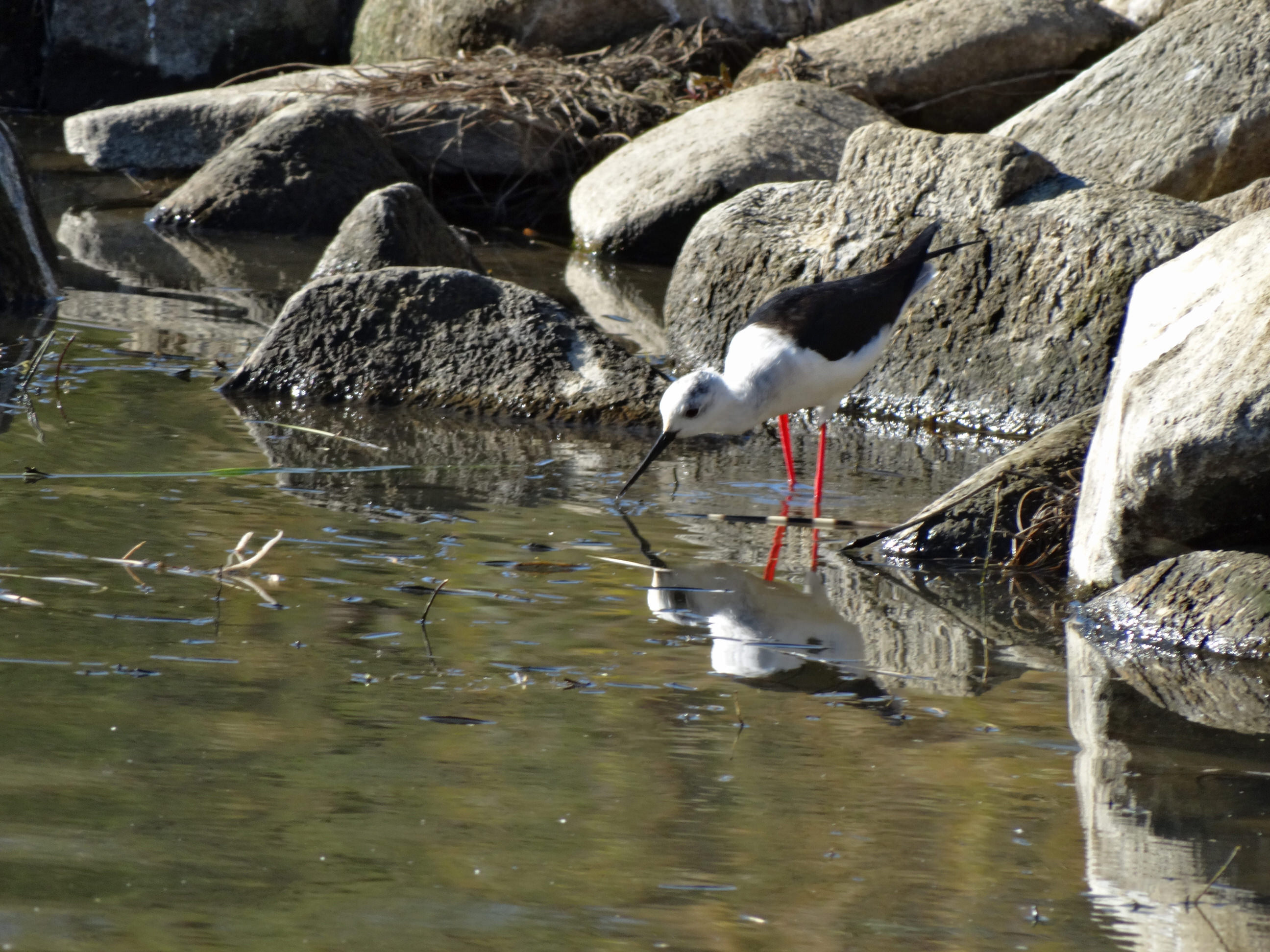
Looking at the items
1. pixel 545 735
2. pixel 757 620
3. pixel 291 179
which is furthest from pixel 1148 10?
pixel 545 735

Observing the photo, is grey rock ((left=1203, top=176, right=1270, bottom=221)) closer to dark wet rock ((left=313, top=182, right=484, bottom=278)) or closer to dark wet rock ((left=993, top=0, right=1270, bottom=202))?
dark wet rock ((left=993, top=0, right=1270, bottom=202))

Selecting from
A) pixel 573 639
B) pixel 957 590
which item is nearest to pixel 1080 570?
pixel 957 590

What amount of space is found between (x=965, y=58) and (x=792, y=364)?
24.6 ft

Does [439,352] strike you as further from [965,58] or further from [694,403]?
[965,58]

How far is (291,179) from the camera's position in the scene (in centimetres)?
1092

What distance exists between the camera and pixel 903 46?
12.3 metres

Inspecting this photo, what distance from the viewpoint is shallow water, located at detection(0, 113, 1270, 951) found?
250 cm

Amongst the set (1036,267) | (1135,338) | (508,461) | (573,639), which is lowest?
(573,639)

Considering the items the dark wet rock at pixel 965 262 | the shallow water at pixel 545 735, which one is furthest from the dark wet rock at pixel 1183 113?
the shallow water at pixel 545 735

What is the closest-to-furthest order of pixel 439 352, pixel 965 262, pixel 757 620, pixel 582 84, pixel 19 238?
pixel 757 620
pixel 439 352
pixel 965 262
pixel 19 238
pixel 582 84

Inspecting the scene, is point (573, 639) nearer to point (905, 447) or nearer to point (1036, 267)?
point (905, 447)

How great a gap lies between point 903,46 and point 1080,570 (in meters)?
8.69

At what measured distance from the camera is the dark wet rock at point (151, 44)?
15.4 metres

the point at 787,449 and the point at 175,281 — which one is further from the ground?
the point at 175,281
